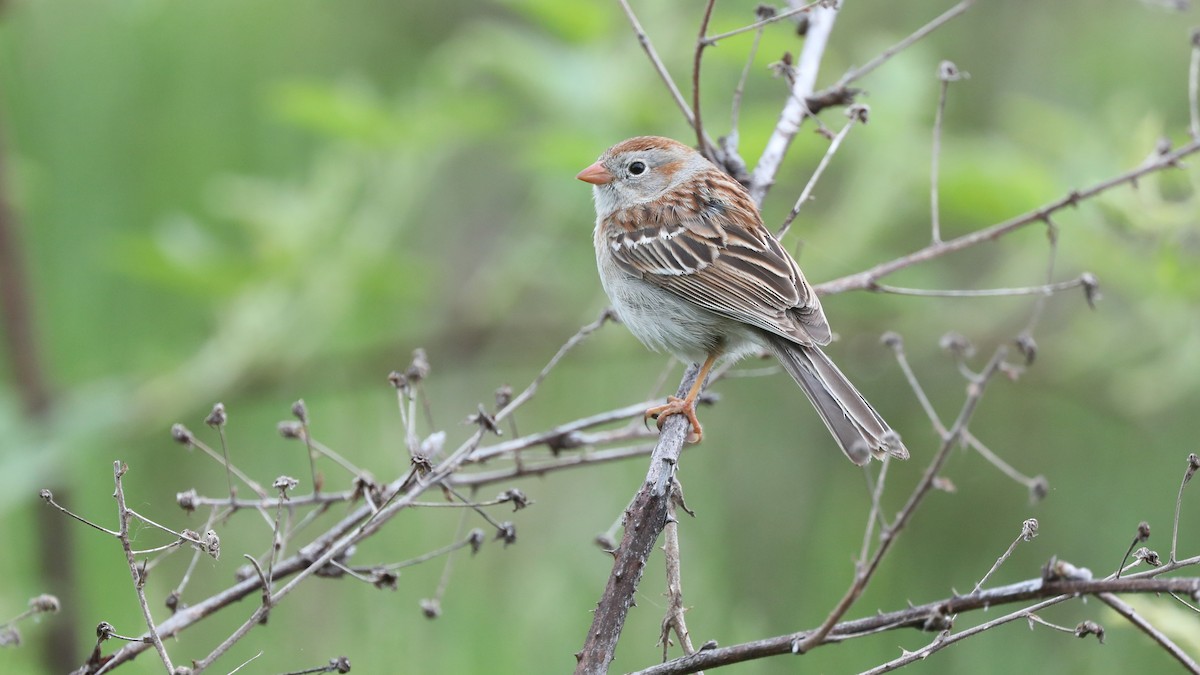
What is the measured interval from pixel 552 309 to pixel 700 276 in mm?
1128

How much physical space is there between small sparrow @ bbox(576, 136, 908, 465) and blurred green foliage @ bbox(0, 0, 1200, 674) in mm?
140

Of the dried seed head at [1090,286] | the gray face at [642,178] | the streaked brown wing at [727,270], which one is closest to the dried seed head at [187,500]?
the streaked brown wing at [727,270]

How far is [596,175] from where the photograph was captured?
352 cm

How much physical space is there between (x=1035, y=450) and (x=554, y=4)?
2.57m

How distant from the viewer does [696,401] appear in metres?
2.55

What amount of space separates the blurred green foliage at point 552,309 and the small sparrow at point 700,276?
0.14m

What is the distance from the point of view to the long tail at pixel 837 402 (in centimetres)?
237

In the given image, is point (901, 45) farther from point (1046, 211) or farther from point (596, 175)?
point (596, 175)

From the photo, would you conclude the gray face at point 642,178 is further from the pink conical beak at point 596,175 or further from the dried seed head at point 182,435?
the dried seed head at point 182,435

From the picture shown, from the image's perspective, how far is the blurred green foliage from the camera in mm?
3178

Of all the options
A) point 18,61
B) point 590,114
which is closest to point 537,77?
point 590,114

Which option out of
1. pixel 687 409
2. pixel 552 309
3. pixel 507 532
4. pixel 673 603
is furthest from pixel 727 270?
pixel 673 603

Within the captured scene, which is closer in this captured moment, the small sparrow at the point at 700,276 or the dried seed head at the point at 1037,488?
the dried seed head at the point at 1037,488

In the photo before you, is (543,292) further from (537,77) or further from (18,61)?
(18,61)
